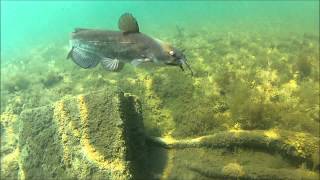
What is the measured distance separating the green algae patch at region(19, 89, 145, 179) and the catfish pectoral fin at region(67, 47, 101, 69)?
1.37 metres

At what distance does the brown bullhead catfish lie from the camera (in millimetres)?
3678

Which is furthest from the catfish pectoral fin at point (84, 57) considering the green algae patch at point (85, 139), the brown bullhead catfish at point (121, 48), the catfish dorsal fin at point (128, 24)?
the green algae patch at point (85, 139)

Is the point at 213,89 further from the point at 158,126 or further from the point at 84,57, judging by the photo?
the point at 84,57

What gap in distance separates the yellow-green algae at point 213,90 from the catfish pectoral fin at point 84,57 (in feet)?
8.02

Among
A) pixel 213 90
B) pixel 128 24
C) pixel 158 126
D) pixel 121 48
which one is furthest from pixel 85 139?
pixel 213 90

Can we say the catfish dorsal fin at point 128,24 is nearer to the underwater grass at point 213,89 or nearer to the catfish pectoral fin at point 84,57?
the catfish pectoral fin at point 84,57

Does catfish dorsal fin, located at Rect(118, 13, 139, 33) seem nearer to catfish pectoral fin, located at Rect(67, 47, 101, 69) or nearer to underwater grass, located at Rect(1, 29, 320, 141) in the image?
catfish pectoral fin, located at Rect(67, 47, 101, 69)

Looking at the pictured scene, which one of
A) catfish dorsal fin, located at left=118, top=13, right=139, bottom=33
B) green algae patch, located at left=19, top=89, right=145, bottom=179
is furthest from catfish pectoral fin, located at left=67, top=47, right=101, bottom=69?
green algae patch, located at left=19, top=89, right=145, bottom=179

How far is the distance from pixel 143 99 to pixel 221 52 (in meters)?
5.34

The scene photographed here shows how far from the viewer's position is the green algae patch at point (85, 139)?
5.22 metres

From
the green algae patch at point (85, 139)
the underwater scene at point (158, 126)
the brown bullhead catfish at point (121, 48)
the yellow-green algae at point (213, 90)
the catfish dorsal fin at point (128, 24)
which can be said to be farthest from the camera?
the yellow-green algae at point (213, 90)

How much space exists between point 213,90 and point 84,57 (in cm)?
454

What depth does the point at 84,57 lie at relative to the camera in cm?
428

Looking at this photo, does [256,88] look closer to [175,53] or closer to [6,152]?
[175,53]
